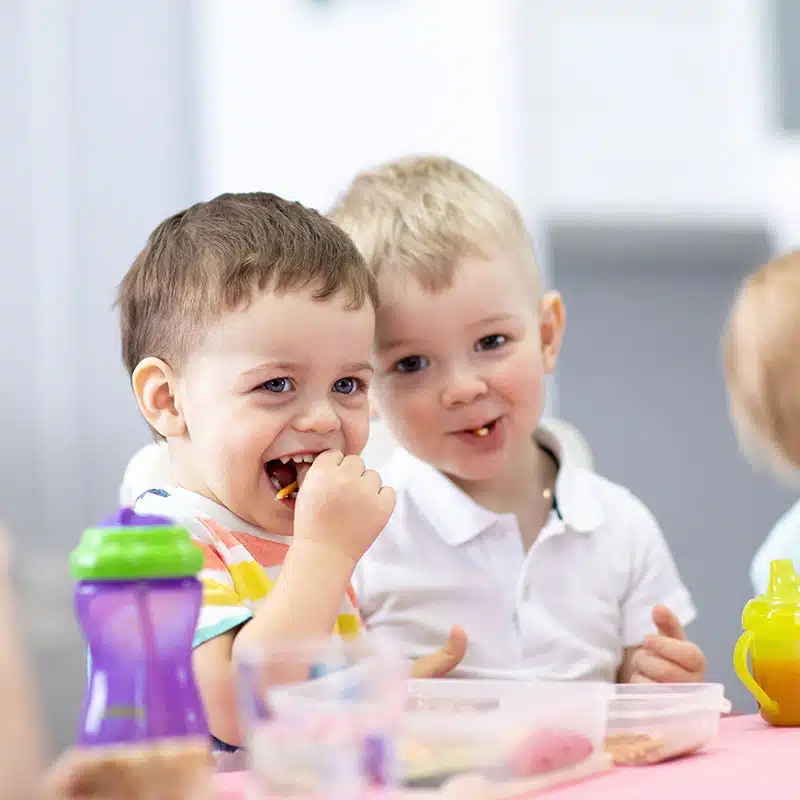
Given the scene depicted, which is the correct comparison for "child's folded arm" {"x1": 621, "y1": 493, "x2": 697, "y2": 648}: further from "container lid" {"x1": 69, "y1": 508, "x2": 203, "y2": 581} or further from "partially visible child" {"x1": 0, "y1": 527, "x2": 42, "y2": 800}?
"partially visible child" {"x1": 0, "y1": 527, "x2": 42, "y2": 800}

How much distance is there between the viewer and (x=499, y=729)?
2.03 feet

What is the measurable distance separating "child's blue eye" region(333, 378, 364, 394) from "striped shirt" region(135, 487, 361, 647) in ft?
0.46

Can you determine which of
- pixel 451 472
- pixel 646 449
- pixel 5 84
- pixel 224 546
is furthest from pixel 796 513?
pixel 5 84

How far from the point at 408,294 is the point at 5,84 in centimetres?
205

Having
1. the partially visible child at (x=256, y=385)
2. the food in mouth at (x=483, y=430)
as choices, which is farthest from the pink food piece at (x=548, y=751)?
the food in mouth at (x=483, y=430)

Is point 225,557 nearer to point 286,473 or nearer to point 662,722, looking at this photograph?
point 286,473

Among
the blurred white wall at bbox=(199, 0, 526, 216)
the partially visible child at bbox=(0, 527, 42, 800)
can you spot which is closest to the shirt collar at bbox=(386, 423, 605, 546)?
the partially visible child at bbox=(0, 527, 42, 800)

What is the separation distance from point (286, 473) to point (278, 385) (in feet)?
0.26

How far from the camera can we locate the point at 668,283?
292cm

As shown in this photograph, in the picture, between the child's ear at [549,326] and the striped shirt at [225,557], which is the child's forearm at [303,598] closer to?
the striped shirt at [225,557]

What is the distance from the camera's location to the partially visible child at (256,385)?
36.6 inches

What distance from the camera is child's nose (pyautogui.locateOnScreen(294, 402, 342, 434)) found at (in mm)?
978

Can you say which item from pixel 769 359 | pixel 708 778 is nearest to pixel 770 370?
pixel 769 359

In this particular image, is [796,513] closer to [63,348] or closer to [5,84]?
[63,348]
